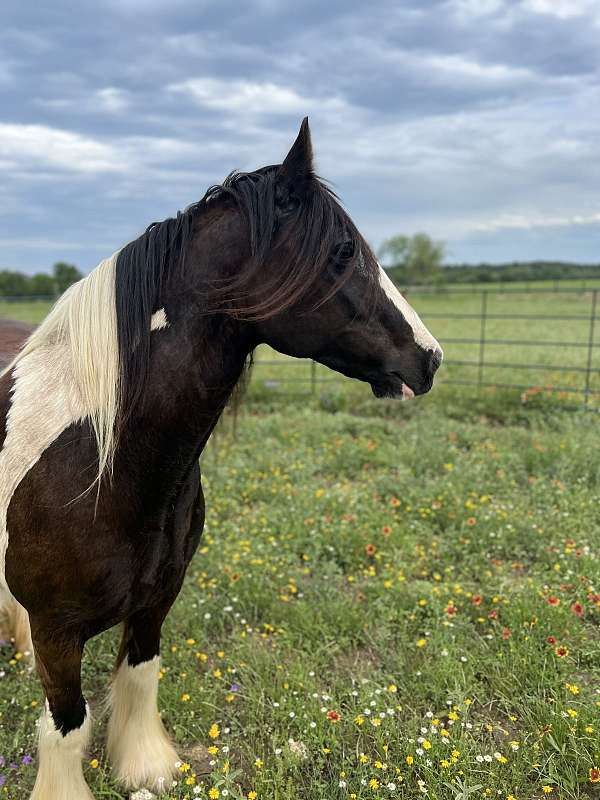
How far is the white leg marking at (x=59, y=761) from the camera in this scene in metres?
2.11

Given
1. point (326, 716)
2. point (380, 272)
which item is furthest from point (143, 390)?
point (326, 716)

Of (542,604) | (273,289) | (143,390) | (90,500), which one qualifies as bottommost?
(542,604)

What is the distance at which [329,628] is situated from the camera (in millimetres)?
3268

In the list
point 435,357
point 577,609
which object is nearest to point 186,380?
point 435,357

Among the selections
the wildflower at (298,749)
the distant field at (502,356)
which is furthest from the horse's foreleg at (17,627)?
the distant field at (502,356)

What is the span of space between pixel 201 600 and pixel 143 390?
2.14 metres

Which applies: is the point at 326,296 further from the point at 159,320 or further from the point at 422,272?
the point at 422,272

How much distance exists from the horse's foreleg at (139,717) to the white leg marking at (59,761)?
28cm

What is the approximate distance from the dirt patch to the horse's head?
144 cm

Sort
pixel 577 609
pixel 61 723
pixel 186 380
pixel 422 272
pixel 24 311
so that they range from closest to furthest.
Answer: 1. pixel 186 380
2. pixel 61 723
3. pixel 577 609
4. pixel 24 311
5. pixel 422 272

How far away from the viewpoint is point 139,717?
8.16 ft

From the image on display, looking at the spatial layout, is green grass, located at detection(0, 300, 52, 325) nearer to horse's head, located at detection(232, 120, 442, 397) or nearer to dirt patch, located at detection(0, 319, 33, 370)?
dirt patch, located at detection(0, 319, 33, 370)

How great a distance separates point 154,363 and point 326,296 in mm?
561

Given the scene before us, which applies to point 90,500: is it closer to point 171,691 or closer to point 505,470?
point 171,691
